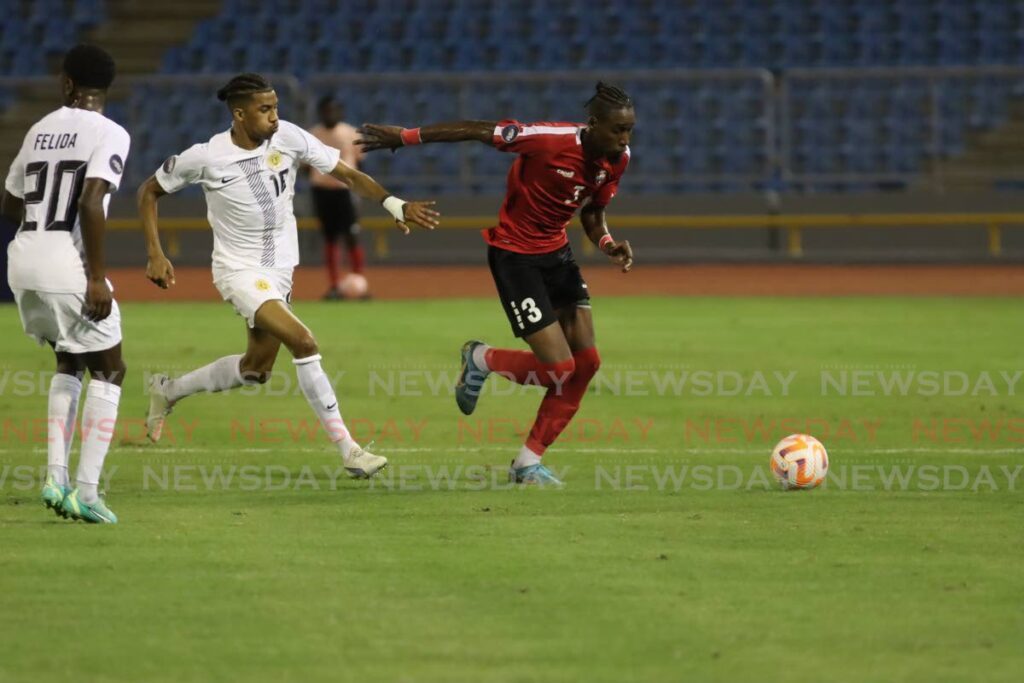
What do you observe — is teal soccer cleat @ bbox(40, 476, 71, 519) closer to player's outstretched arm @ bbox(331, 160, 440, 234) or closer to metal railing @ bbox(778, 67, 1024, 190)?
player's outstretched arm @ bbox(331, 160, 440, 234)

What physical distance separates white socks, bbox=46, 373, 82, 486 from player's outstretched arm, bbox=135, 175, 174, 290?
709mm

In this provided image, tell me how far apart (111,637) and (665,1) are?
2318 centimetres

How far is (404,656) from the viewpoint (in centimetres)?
510

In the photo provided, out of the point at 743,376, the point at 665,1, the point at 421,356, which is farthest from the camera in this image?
the point at 665,1

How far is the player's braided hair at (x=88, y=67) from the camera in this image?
7.12 metres

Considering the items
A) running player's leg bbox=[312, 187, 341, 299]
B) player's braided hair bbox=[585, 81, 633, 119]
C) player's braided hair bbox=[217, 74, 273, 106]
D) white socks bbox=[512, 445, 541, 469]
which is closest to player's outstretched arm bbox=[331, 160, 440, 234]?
player's braided hair bbox=[217, 74, 273, 106]

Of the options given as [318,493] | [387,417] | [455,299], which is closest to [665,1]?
[455,299]

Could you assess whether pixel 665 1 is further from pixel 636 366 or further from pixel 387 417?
pixel 387 417

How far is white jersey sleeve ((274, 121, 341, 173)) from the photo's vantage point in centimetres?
876

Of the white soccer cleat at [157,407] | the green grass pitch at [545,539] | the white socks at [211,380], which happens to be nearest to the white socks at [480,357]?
the green grass pitch at [545,539]

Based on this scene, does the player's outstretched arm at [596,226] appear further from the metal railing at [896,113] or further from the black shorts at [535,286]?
the metal railing at [896,113]

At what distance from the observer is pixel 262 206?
8.83 m

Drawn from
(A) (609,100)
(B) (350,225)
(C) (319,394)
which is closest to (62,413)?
(C) (319,394)

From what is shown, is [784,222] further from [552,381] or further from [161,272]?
[161,272]
